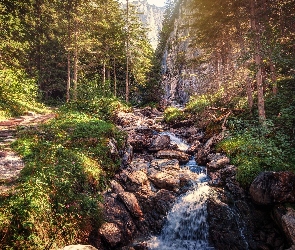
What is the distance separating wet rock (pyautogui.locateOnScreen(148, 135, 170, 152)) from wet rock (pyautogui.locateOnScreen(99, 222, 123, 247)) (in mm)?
8401

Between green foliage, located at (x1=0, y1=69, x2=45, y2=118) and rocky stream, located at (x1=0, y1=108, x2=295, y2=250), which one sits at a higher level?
green foliage, located at (x1=0, y1=69, x2=45, y2=118)

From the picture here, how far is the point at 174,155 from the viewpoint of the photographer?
587 inches

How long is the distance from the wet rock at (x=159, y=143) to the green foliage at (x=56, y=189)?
5.11 meters

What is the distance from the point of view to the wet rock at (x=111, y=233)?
307 inches

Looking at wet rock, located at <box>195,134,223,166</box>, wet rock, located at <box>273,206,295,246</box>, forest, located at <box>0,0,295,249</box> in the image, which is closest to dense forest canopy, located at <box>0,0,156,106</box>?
forest, located at <box>0,0,295,249</box>

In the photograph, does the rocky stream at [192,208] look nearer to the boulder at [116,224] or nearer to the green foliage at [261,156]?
the boulder at [116,224]

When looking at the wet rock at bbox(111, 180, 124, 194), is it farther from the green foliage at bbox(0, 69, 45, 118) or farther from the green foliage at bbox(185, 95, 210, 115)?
the green foliage at bbox(185, 95, 210, 115)

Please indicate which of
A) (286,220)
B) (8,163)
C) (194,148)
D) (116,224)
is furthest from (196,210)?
(8,163)

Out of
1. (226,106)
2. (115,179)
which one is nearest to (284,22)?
(226,106)

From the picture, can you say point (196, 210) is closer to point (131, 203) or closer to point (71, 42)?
point (131, 203)

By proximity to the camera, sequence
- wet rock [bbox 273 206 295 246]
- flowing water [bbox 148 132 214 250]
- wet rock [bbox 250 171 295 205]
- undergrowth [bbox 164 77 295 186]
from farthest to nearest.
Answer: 1. undergrowth [bbox 164 77 295 186]
2. flowing water [bbox 148 132 214 250]
3. wet rock [bbox 250 171 295 205]
4. wet rock [bbox 273 206 295 246]

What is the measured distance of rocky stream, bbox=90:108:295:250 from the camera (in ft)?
27.6

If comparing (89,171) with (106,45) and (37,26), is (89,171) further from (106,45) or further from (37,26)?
(37,26)

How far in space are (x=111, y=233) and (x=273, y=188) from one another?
625cm
